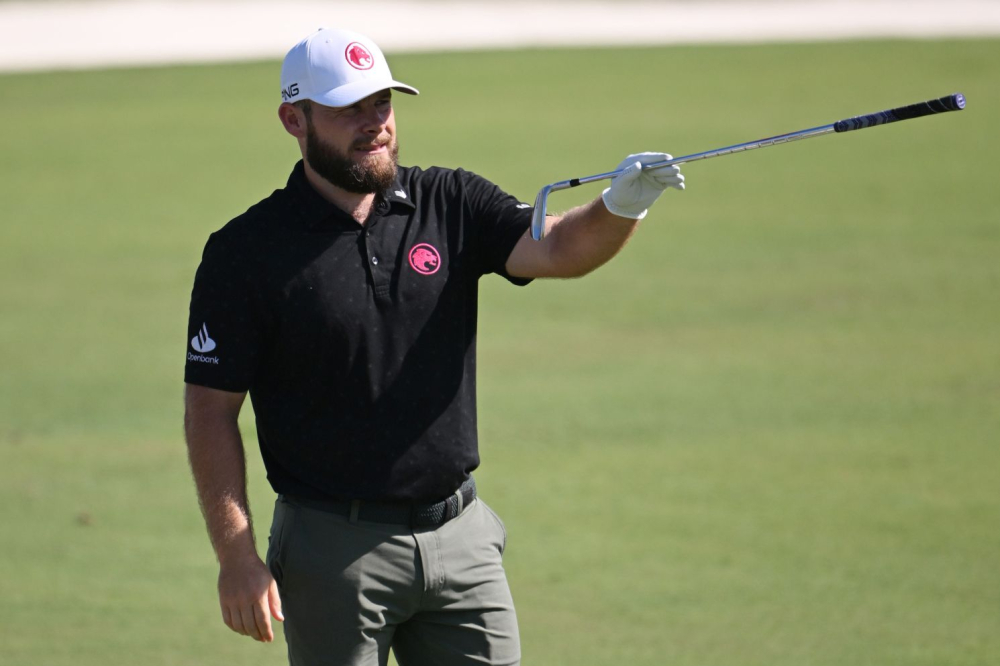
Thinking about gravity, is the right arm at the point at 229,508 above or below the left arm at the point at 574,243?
below

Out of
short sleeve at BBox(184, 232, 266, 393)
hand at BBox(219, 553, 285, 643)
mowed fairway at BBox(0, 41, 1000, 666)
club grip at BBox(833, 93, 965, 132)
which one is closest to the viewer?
club grip at BBox(833, 93, 965, 132)

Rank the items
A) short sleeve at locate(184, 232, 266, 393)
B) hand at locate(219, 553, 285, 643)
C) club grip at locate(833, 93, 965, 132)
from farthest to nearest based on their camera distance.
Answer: short sleeve at locate(184, 232, 266, 393)
hand at locate(219, 553, 285, 643)
club grip at locate(833, 93, 965, 132)

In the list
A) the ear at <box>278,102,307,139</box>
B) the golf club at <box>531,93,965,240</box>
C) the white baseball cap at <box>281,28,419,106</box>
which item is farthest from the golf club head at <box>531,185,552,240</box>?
the ear at <box>278,102,307,139</box>

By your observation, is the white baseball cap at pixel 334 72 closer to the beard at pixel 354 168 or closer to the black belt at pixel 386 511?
the beard at pixel 354 168

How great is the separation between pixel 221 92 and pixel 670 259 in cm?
779

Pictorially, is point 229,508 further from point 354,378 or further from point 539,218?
point 539,218

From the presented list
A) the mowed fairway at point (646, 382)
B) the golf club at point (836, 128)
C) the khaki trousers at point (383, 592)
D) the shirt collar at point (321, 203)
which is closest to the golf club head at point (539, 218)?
the golf club at point (836, 128)

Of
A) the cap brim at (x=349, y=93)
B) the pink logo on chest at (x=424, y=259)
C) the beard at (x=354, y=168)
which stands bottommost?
the pink logo on chest at (x=424, y=259)

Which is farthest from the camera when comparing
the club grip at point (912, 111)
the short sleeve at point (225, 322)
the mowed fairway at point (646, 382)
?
the mowed fairway at point (646, 382)

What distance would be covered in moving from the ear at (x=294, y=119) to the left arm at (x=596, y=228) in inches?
22.4

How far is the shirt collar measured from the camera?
336 cm

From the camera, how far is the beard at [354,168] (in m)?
3.35

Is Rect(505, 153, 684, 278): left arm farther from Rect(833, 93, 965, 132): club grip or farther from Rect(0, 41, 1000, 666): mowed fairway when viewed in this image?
Rect(0, 41, 1000, 666): mowed fairway

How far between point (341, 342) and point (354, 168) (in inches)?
15.7
